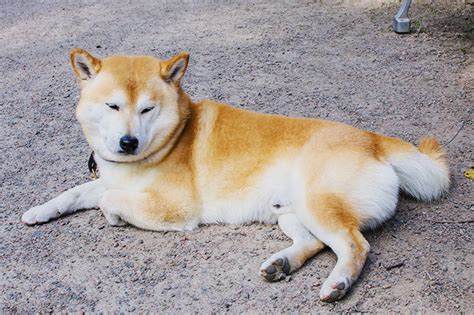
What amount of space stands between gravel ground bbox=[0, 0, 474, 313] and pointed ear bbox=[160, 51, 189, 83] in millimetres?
854

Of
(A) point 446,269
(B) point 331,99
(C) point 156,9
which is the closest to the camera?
(A) point 446,269

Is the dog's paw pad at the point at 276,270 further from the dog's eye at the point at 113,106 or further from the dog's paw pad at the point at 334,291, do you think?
the dog's eye at the point at 113,106

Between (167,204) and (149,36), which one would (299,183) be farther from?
(149,36)

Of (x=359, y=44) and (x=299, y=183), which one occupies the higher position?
(x=299, y=183)

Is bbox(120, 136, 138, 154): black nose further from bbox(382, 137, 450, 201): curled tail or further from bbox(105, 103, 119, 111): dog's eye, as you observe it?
bbox(382, 137, 450, 201): curled tail

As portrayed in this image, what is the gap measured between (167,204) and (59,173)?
113 cm

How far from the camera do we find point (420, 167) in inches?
119

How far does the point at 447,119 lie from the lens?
13.9 feet

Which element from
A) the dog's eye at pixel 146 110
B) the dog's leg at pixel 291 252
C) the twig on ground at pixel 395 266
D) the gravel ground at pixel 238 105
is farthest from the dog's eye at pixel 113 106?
the twig on ground at pixel 395 266

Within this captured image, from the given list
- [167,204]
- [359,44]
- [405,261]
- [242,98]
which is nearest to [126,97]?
[167,204]

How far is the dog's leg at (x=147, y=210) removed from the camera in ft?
9.99

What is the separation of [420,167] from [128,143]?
1.53m

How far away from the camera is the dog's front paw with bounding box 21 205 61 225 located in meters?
3.25

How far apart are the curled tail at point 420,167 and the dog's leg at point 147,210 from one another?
1123 millimetres
